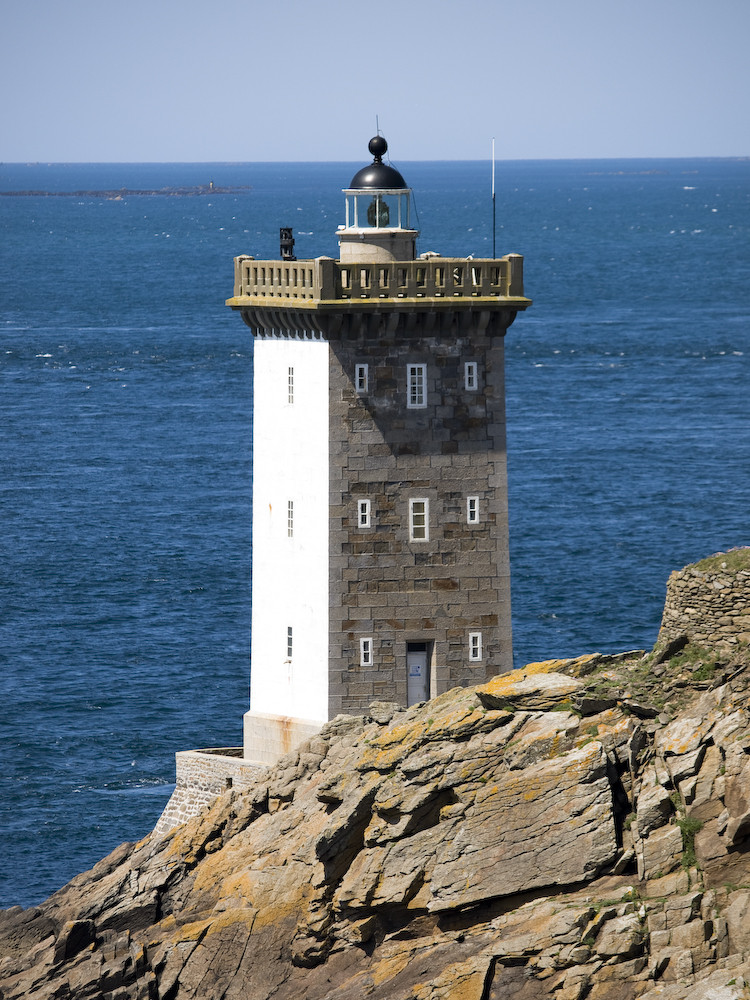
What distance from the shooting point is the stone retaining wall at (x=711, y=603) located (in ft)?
120

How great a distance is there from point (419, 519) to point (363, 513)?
1.36 meters

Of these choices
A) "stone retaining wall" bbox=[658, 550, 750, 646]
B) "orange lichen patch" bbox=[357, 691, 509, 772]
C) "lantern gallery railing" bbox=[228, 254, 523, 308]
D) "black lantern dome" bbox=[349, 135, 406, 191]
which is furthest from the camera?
"black lantern dome" bbox=[349, 135, 406, 191]

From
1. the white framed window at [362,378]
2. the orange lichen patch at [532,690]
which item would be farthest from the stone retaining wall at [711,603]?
the white framed window at [362,378]

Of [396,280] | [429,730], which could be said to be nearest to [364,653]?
[429,730]

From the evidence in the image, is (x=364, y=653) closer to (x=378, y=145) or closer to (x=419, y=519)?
(x=419, y=519)

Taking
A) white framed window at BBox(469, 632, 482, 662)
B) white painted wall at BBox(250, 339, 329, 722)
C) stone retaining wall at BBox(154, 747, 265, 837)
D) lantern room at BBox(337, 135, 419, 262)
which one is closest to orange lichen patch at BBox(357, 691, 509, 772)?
white framed window at BBox(469, 632, 482, 662)

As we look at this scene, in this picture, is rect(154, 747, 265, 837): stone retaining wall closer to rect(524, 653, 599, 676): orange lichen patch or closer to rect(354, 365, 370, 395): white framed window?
rect(354, 365, 370, 395): white framed window

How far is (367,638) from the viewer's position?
45.5m

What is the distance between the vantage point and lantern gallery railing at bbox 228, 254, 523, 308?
1775 inches

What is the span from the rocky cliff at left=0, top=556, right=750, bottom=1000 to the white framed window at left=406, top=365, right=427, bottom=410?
728cm

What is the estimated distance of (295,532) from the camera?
46344 mm

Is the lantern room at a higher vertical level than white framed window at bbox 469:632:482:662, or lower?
higher

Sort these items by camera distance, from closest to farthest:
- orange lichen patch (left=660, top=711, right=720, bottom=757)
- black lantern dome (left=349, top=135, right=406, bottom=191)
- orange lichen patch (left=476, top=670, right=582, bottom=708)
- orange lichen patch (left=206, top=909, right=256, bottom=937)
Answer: orange lichen patch (left=660, top=711, right=720, bottom=757), orange lichen patch (left=476, top=670, right=582, bottom=708), orange lichen patch (left=206, top=909, right=256, bottom=937), black lantern dome (left=349, top=135, right=406, bottom=191)

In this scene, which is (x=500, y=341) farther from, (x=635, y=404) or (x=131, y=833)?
(x=635, y=404)
